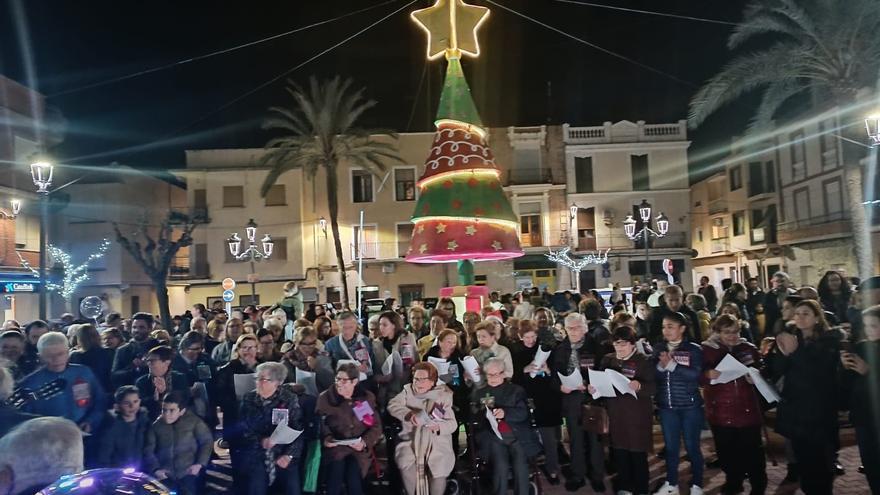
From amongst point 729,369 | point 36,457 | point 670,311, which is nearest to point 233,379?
point 36,457

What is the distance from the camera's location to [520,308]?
1015 centimetres

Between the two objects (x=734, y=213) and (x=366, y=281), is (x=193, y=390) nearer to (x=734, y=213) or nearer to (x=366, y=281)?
(x=366, y=281)

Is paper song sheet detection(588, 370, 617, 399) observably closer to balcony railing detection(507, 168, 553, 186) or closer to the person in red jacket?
the person in red jacket

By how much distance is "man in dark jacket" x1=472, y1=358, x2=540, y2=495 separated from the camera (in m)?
5.75

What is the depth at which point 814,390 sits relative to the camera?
18.1 feet

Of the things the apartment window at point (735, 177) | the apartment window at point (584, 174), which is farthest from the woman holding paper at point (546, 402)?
the apartment window at point (735, 177)

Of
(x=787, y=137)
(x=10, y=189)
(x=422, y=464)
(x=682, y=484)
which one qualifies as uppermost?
(x=787, y=137)

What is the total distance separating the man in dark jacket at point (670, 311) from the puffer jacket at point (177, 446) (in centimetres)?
602

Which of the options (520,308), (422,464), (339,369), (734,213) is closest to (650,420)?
(422,464)

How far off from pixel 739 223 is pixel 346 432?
3971cm

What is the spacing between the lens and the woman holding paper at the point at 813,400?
549 cm

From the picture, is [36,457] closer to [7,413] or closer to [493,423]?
[7,413]

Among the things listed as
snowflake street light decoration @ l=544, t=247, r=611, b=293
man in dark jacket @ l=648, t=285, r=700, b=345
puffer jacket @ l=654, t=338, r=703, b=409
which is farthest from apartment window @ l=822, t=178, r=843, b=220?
puffer jacket @ l=654, t=338, r=703, b=409

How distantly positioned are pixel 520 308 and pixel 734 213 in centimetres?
3490
